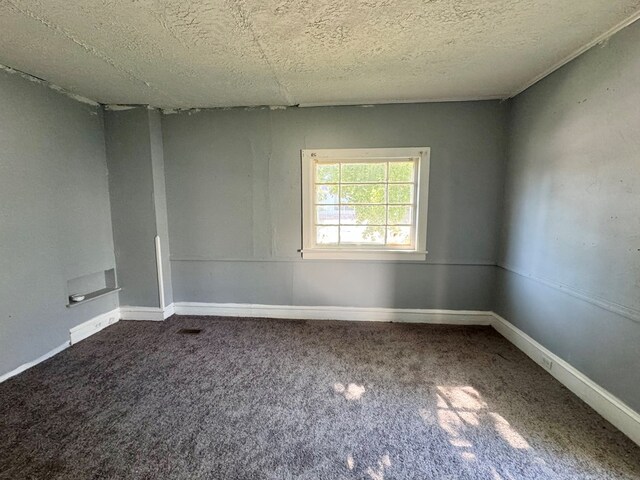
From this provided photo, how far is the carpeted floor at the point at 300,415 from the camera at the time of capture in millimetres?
1378

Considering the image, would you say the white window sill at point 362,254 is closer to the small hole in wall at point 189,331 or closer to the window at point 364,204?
the window at point 364,204

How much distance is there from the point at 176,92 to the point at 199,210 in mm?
1134

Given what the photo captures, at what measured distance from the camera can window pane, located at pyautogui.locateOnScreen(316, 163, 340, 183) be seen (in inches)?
118

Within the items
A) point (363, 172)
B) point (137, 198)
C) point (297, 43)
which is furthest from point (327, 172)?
point (137, 198)

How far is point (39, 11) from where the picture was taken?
4.74ft

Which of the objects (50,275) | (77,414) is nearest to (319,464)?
(77,414)

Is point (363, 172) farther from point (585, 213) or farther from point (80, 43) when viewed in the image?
point (80, 43)

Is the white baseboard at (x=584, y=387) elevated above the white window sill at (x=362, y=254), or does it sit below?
below

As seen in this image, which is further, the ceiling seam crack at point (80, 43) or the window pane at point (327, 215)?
the window pane at point (327, 215)

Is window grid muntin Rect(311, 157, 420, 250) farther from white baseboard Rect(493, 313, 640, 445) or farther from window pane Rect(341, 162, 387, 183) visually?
white baseboard Rect(493, 313, 640, 445)

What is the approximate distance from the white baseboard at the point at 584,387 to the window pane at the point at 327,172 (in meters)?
2.20

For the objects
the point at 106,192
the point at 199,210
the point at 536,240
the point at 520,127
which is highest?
the point at 520,127

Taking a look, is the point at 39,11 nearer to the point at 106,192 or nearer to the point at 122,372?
the point at 106,192

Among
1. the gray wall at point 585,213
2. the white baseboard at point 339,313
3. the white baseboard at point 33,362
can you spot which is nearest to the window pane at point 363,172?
the gray wall at point 585,213
